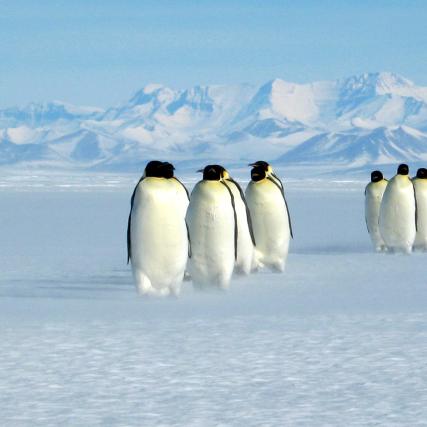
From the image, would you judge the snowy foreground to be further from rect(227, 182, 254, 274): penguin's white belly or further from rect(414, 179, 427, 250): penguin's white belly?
rect(414, 179, 427, 250): penguin's white belly

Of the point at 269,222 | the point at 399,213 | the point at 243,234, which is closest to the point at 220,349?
the point at 243,234

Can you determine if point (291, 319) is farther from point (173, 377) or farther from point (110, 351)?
point (173, 377)

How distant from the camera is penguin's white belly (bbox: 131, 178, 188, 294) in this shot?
7.95 meters

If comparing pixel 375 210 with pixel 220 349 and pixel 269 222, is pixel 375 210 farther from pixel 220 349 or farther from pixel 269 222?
pixel 220 349

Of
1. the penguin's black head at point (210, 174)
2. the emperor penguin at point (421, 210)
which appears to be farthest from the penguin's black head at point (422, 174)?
the penguin's black head at point (210, 174)

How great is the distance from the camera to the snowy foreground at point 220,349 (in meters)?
4.36

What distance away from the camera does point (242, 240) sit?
9.40 m

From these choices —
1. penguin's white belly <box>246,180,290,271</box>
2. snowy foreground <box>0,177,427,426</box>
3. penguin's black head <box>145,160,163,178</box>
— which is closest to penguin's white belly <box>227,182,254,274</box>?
snowy foreground <box>0,177,427,426</box>

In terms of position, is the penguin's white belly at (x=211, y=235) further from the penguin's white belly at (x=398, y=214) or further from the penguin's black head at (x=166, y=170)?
the penguin's white belly at (x=398, y=214)

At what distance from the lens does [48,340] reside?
6.18 meters

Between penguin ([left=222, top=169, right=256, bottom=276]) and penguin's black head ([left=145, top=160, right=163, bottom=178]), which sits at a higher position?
penguin's black head ([left=145, top=160, right=163, bottom=178])

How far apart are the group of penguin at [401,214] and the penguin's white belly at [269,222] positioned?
2.25m

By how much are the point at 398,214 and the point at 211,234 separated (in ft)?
13.5

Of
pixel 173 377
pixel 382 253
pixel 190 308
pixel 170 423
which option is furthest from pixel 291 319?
pixel 382 253
